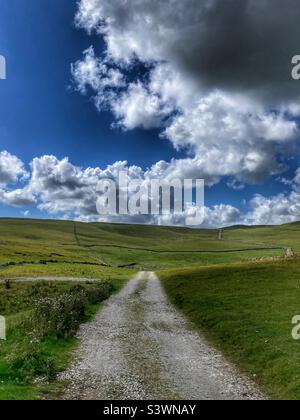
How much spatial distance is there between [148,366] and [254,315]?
13.8 metres

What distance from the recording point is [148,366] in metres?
18.5

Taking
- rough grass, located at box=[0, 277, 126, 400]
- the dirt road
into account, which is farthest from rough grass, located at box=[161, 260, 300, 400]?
rough grass, located at box=[0, 277, 126, 400]

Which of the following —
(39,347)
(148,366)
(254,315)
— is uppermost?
(254,315)

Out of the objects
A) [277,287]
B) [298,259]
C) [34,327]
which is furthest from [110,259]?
[34,327]

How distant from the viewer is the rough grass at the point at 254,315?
18.0m

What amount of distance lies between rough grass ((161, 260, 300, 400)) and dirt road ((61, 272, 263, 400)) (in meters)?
1.19

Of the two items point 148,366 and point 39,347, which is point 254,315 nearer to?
point 148,366

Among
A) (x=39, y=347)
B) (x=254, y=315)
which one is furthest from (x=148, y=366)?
(x=254, y=315)

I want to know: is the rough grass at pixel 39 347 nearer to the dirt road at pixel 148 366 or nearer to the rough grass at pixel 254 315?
the dirt road at pixel 148 366

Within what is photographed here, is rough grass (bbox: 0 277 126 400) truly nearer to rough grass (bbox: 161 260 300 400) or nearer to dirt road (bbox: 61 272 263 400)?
dirt road (bbox: 61 272 263 400)

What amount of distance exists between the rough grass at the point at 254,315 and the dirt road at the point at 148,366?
1.19 meters

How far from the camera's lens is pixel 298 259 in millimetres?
61500

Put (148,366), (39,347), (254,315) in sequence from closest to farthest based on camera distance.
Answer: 1. (148,366)
2. (39,347)
3. (254,315)
